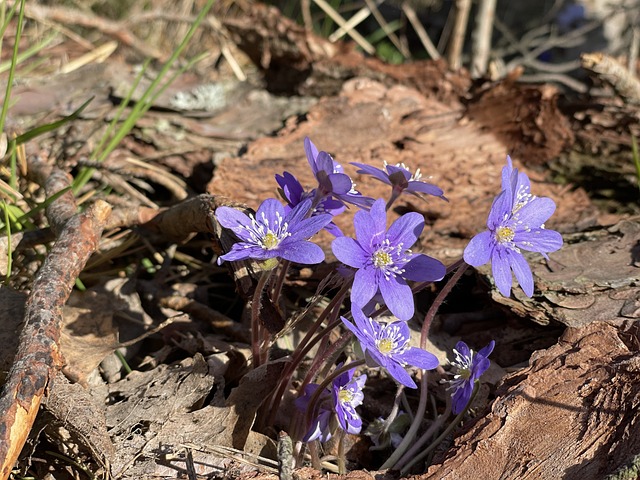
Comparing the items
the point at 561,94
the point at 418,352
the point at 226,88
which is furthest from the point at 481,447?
the point at 226,88

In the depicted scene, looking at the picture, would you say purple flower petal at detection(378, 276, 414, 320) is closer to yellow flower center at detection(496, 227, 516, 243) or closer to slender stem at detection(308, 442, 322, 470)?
yellow flower center at detection(496, 227, 516, 243)

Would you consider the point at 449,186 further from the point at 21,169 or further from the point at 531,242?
the point at 21,169

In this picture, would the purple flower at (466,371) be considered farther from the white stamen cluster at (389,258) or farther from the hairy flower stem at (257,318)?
the hairy flower stem at (257,318)

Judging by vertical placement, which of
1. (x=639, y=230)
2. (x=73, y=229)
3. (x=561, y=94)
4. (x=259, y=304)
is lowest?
(x=639, y=230)

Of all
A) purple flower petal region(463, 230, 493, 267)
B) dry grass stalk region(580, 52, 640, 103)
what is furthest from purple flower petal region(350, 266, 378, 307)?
dry grass stalk region(580, 52, 640, 103)

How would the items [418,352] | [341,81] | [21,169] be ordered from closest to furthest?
[418,352] < [21,169] < [341,81]
